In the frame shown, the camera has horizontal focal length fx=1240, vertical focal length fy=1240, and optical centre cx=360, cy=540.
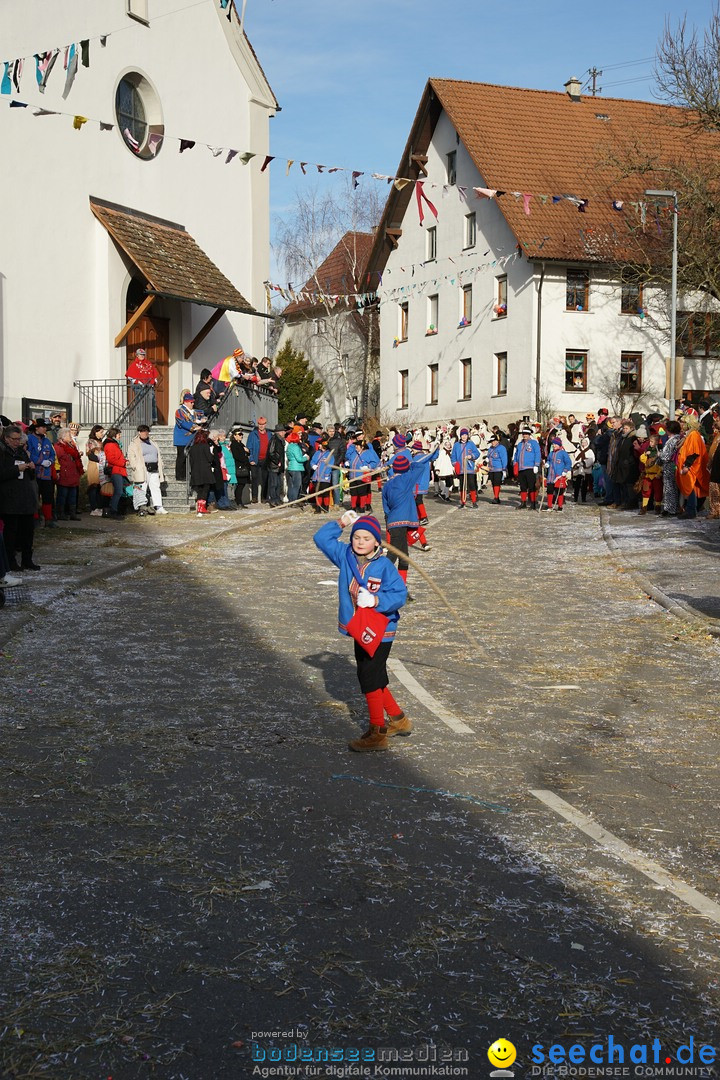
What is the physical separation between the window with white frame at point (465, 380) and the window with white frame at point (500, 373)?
196 centimetres

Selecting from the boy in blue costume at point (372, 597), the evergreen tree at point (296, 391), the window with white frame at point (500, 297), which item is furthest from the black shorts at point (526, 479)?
the evergreen tree at point (296, 391)

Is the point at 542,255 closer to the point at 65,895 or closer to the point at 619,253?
the point at 619,253

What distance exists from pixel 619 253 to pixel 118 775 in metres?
40.0

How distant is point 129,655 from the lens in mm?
10453

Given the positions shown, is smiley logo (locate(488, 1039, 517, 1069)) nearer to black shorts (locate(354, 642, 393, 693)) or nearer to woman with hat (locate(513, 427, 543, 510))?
black shorts (locate(354, 642, 393, 693))

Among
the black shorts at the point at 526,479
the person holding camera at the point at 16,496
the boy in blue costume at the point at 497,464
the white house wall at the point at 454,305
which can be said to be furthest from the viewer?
the white house wall at the point at 454,305

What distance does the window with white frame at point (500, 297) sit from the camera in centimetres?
4578

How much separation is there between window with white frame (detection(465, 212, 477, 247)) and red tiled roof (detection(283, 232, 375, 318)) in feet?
47.4


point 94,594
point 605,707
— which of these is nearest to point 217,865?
point 605,707

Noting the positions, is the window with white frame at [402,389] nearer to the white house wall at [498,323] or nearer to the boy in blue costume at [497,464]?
the white house wall at [498,323]

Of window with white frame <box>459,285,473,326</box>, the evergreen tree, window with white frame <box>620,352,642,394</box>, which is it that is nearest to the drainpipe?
window with white frame <box>620,352,642,394</box>

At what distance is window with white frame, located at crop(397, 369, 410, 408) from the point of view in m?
52.9

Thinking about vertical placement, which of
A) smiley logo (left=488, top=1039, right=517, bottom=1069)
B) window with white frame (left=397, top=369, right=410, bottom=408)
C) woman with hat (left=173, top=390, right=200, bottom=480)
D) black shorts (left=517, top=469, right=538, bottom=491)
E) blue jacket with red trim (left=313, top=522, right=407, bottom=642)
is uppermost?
window with white frame (left=397, top=369, right=410, bottom=408)

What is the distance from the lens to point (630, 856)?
5535mm
